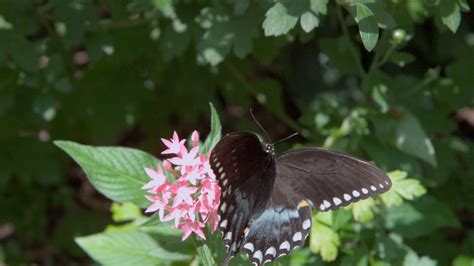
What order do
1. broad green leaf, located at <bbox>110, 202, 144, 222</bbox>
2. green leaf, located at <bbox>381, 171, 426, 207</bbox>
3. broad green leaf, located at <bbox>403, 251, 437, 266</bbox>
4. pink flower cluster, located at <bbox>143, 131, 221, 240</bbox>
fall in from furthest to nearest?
broad green leaf, located at <bbox>110, 202, 144, 222</bbox> < broad green leaf, located at <bbox>403, 251, 437, 266</bbox> < green leaf, located at <bbox>381, 171, 426, 207</bbox> < pink flower cluster, located at <bbox>143, 131, 221, 240</bbox>

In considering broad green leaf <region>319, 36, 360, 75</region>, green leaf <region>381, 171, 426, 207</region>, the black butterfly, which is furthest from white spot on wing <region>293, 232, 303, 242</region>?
broad green leaf <region>319, 36, 360, 75</region>

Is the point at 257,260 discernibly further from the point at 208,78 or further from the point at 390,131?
the point at 208,78

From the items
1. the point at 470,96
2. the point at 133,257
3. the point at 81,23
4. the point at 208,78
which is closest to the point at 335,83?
the point at 208,78

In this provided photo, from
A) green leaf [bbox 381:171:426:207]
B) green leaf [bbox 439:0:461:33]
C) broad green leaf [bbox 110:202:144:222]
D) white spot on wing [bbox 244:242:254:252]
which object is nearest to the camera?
white spot on wing [bbox 244:242:254:252]

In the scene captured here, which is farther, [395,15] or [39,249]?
[39,249]

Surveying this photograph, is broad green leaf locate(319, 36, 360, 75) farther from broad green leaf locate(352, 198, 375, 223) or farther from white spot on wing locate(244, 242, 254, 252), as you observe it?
white spot on wing locate(244, 242, 254, 252)

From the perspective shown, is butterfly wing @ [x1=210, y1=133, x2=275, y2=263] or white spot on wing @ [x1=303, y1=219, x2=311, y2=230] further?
white spot on wing @ [x1=303, y1=219, x2=311, y2=230]

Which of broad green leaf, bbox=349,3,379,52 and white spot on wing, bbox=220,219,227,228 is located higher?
broad green leaf, bbox=349,3,379,52

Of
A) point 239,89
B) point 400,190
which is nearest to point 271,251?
point 400,190
